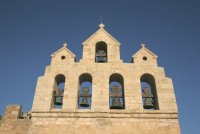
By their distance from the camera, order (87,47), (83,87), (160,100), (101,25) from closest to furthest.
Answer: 1. (160,100)
2. (83,87)
3. (87,47)
4. (101,25)

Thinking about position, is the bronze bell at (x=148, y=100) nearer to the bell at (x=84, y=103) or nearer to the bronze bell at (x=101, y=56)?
the bell at (x=84, y=103)

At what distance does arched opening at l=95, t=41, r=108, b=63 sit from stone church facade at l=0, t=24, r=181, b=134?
0.20 ft

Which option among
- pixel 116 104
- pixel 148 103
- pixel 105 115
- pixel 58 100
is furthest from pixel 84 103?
pixel 148 103

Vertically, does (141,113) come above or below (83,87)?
below

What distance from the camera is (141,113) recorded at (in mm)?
15250

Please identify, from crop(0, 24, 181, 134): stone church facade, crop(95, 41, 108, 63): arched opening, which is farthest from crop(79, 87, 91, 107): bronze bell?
crop(95, 41, 108, 63): arched opening

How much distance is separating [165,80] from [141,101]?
2.03 metres

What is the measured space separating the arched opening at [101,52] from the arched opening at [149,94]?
8.90ft

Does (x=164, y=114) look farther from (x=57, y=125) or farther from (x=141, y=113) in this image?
(x=57, y=125)

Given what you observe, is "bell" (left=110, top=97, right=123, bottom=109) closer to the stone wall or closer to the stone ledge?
the stone wall

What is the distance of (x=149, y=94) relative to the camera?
16.6 metres

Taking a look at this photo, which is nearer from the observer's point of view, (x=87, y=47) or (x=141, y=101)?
(x=141, y=101)

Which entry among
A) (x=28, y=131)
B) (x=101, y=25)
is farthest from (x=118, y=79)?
(x=28, y=131)

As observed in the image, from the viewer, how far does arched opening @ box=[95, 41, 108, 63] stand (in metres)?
18.4
